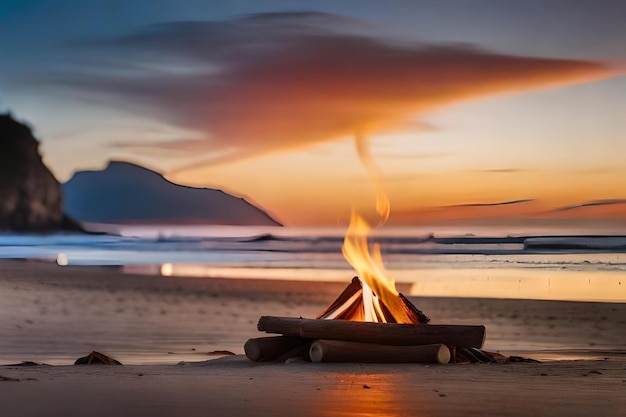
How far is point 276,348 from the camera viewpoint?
8.53m

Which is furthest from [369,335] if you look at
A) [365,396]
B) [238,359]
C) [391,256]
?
[391,256]

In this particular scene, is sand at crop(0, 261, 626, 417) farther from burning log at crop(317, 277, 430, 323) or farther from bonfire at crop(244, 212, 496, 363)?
burning log at crop(317, 277, 430, 323)

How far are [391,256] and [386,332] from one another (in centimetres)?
1850

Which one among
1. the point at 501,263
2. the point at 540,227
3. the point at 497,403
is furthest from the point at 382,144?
the point at 497,403

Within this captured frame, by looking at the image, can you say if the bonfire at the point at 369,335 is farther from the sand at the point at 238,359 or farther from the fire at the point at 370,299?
the sand at the point at 238,359

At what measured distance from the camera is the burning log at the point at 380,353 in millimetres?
8070

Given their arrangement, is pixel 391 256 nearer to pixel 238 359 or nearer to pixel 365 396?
pixel 238 359

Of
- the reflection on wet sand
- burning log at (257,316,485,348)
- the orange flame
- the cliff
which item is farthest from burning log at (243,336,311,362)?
the cliff

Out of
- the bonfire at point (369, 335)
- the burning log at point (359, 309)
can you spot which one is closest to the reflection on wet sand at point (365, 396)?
the bonfire at point (369, 335)

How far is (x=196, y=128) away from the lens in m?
17.0

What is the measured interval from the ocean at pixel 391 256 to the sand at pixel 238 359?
6.27 feet

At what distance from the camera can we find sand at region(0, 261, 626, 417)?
5.31 m

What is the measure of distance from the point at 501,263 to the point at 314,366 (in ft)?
56.4

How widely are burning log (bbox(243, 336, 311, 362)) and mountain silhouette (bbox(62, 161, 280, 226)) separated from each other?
11.0 m
